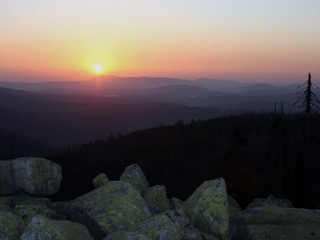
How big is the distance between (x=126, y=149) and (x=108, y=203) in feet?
486

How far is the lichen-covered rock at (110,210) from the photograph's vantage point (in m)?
13.4

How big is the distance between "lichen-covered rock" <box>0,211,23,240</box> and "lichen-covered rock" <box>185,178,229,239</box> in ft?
20.8

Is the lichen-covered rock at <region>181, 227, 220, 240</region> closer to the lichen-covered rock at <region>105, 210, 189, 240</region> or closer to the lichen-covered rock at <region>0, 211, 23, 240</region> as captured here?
the lichen-covered rock at <region>105, 210, 189, 240</region>

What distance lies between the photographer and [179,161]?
440ft

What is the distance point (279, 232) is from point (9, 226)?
31.8 ft

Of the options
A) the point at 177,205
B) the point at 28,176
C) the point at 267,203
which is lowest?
the point at 267,203

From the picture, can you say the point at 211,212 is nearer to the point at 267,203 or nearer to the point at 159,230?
the point at 159,230

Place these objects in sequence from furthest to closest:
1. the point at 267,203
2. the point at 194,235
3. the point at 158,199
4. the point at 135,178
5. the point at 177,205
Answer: the point at 267,203 < the point at 135,178 < the point at 158,199 < the point at 177,205 < the point at 194,235

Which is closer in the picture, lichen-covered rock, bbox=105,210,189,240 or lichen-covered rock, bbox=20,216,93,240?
lichen-covered rock, bbox=20,216,93,240

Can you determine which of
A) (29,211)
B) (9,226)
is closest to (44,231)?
(9,226)

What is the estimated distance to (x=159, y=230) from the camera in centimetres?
1152

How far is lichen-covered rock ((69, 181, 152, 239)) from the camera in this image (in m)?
13.4

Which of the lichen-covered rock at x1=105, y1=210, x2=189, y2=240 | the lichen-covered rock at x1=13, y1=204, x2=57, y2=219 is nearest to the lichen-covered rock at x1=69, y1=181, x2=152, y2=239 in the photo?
the lichen-covered rock at x1=13, y1=204, x2=57, y2=219

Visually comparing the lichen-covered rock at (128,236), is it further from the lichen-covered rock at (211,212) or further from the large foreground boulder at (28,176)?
the large foreground boulder at (28,176)
